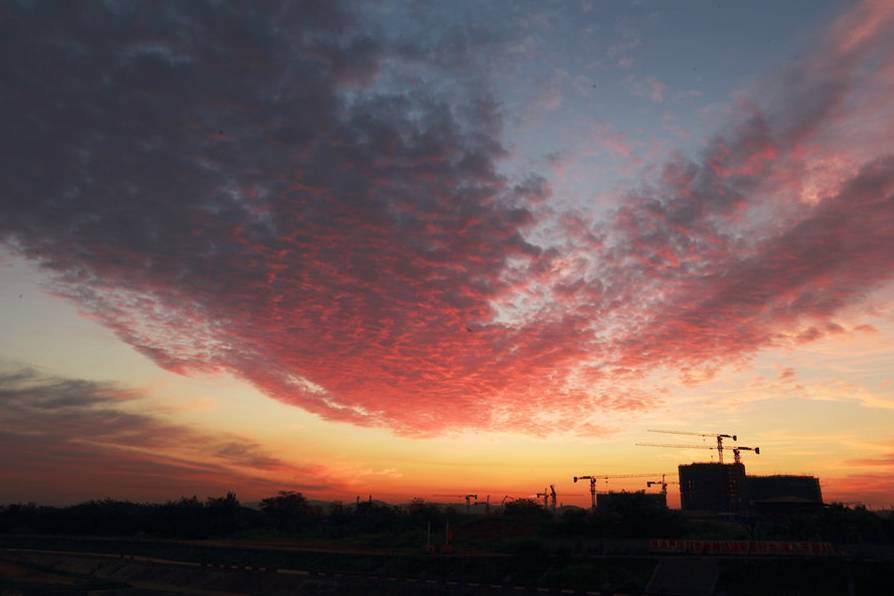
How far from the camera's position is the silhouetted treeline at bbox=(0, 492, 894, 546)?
83000 millimetres

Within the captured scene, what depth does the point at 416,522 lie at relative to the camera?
444 ft

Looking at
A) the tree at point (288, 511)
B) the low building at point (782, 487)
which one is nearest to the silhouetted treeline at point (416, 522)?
the tree at point (288, 511)

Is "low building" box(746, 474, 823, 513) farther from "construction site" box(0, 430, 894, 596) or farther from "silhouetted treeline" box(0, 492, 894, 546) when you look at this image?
"silhouetted treeline" box(0, 492, 894, 546)

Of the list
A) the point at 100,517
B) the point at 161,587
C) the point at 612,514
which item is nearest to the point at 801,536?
the point at 612,514

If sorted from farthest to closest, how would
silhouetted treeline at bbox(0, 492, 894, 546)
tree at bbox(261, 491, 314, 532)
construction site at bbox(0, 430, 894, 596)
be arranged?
tree at bbox(261, 491, 314, 532), silhouetted treeline at bbox(0, 492, 894, 546), construction site at bbox(0, 430, 894, 596)

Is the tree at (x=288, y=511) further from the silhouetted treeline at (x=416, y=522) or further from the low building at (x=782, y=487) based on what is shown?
the low building at (x=782, y=487)

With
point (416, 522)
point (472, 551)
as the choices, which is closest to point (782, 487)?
point (416, 522)

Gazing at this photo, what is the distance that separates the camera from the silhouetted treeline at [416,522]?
83.0 meters

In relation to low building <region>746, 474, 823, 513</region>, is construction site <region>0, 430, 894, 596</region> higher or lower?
lower

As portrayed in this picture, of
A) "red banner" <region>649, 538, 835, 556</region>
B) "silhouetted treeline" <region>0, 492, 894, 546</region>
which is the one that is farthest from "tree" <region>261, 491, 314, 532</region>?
"red banner" <region>649, 538, 835, 556</region>

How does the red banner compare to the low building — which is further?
the low building

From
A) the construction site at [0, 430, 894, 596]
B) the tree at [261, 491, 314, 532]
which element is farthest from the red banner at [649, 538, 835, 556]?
the tree at [261, 491, 314, 532]

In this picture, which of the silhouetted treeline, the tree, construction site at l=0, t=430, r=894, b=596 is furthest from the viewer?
the tree

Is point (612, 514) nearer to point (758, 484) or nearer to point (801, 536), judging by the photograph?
point (801, 536)
